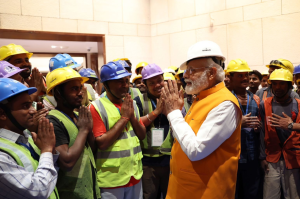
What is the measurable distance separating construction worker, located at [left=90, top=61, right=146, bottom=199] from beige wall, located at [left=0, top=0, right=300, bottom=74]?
4.97 m

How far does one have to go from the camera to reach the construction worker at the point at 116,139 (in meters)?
2.62

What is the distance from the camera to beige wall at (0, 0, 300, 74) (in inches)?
257

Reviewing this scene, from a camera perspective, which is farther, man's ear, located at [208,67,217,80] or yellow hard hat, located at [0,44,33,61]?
yellow hard hat, located at [0,44,33,61]

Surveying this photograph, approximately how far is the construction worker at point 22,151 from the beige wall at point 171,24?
5558mm

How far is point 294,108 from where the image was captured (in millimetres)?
3709

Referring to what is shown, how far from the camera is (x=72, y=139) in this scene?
226 cm

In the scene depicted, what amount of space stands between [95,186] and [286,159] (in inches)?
106

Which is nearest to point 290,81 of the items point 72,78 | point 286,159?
point 286,159

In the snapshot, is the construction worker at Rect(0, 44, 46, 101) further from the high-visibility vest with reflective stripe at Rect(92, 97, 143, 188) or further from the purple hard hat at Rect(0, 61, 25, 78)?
the high-visibility vest with reflective stripe at Rect(92, 97, 143, 188)

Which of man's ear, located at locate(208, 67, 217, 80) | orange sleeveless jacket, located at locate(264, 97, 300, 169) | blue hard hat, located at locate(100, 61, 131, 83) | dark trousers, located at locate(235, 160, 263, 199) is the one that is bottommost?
dark trousers, located at locate(235, 160, 263, 199)

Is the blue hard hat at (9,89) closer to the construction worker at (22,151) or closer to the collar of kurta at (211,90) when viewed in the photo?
the construction worker at (22,151)

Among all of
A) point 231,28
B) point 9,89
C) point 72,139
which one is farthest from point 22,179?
point 231,28

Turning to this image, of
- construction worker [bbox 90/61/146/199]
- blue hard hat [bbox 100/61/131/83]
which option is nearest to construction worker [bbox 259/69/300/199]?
construction worker [bbox 90/61/146/199]

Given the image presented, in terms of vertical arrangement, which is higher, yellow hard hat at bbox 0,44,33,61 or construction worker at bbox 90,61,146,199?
yellow hard hat at bbox 0,44,33,61
